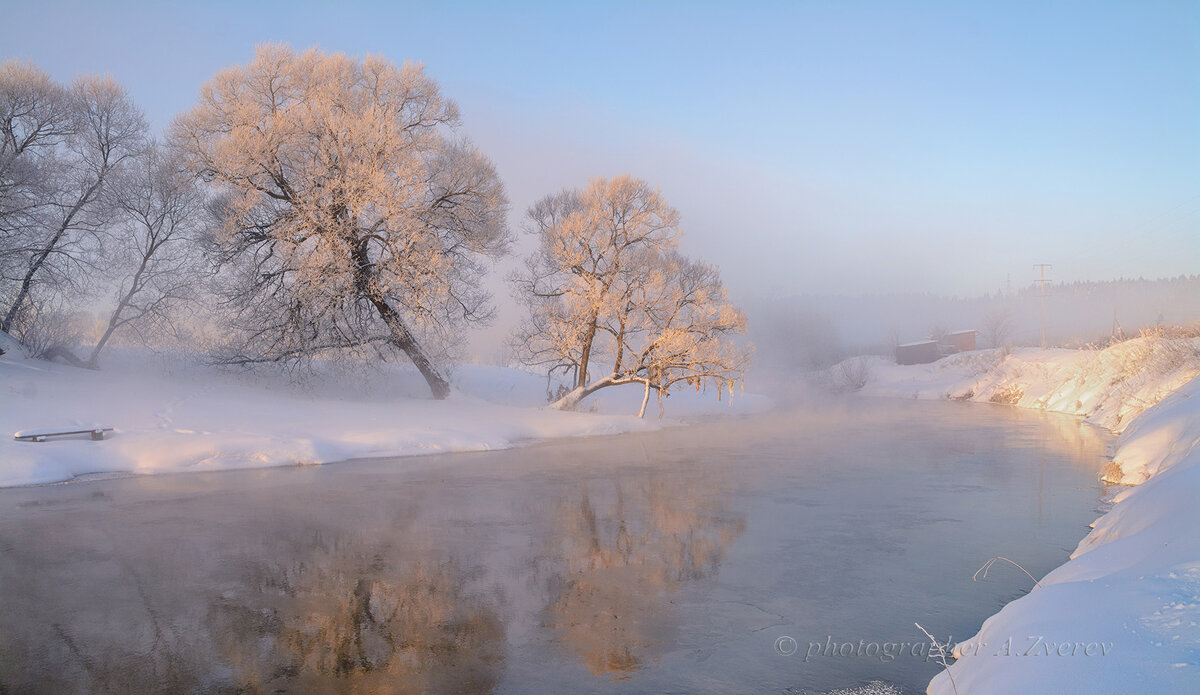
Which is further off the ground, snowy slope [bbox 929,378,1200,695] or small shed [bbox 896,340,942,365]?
snowy slope [bbox 929,378,1200,695]

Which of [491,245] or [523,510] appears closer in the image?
[523,510]

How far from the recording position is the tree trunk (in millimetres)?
23891

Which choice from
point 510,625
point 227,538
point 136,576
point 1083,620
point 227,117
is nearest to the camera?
point 1083,620

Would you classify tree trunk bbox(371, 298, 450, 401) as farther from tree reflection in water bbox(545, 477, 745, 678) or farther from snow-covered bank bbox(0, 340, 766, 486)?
tree reflection in water bbox(545, 477, 745, 678)

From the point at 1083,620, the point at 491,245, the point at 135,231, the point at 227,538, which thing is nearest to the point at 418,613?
the point at 227,538

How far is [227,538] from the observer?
33.2 ft

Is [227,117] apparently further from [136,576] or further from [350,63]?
[136,576]

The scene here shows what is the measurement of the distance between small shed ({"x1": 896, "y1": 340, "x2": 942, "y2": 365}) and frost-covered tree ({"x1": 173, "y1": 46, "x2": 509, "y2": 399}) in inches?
2194

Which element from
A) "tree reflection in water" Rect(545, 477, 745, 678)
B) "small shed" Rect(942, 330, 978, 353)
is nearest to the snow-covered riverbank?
"tree reflection in water" Rect(545, 477, 745, 678)

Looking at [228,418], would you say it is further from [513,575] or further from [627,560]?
[627,560]

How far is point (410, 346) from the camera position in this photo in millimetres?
24812

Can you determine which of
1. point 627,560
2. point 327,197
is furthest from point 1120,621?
point 327,197

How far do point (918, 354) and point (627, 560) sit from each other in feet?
218

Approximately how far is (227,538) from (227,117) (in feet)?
56.8
